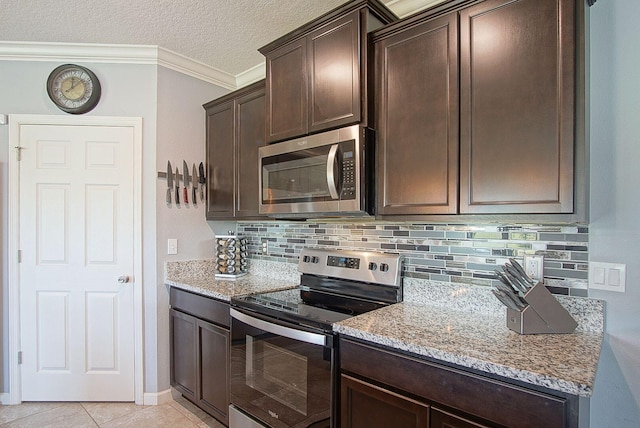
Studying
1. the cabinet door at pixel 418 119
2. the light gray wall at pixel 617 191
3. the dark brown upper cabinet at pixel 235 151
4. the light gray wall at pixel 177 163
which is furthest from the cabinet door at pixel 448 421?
the light gray wall at pixel 177 163

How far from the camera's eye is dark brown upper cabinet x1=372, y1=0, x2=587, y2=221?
4.04 feet

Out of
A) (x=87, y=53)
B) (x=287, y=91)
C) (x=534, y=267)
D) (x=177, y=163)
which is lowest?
(x=534, y=267)

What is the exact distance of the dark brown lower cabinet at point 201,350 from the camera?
83.8 inches

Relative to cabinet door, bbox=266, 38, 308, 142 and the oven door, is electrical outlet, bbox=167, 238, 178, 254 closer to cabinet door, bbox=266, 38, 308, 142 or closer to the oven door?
the oven door

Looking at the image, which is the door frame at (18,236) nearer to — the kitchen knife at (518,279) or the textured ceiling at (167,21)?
the textured ceiling at (167,21)

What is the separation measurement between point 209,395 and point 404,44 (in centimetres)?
226

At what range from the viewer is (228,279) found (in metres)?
2.64

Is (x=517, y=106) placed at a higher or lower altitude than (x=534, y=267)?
higher

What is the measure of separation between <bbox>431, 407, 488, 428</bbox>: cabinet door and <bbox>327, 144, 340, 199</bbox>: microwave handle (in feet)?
3.21

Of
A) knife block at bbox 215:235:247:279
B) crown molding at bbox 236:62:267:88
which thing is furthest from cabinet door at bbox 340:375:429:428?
crown molding at bbox 236:62:267:88

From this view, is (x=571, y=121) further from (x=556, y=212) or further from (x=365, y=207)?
(x=365, y=207)

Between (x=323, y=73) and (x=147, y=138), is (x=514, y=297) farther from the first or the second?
(x=147, y=138)

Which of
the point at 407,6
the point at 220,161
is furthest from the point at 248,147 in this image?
the point at 407,6

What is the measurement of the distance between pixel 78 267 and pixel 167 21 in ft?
5.84
